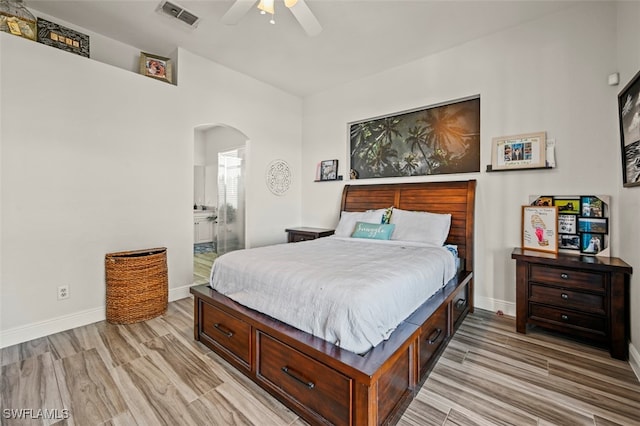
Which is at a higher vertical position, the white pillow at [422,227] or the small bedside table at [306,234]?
the white pillow at [422,227]

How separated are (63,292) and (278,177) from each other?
9.70ft

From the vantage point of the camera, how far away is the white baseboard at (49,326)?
7.46ft

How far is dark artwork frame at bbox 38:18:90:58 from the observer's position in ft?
8.22

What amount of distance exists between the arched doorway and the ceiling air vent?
1.35 meters

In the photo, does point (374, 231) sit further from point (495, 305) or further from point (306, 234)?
point (495, 305)

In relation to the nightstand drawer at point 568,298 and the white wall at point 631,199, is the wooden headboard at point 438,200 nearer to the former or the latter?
the nightstand drawer at point 568,298

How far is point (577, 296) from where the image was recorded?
7.26ft

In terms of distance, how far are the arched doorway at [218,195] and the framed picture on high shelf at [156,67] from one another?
93 cm

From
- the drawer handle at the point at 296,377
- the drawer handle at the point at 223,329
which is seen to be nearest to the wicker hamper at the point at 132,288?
the drawer handle at the point at 223,329

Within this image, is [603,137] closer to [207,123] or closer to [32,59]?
[207,123]

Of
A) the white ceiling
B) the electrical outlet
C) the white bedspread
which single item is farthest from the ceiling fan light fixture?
the electrical outlet

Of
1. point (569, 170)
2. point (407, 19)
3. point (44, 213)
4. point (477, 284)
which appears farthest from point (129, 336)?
point (569, 170)

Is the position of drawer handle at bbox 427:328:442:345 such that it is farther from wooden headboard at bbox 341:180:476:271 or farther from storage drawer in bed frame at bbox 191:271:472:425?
wooden headboard at bbox 341:180:476:271

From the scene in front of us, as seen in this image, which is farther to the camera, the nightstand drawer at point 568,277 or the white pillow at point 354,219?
the white pillow at point 354,219
